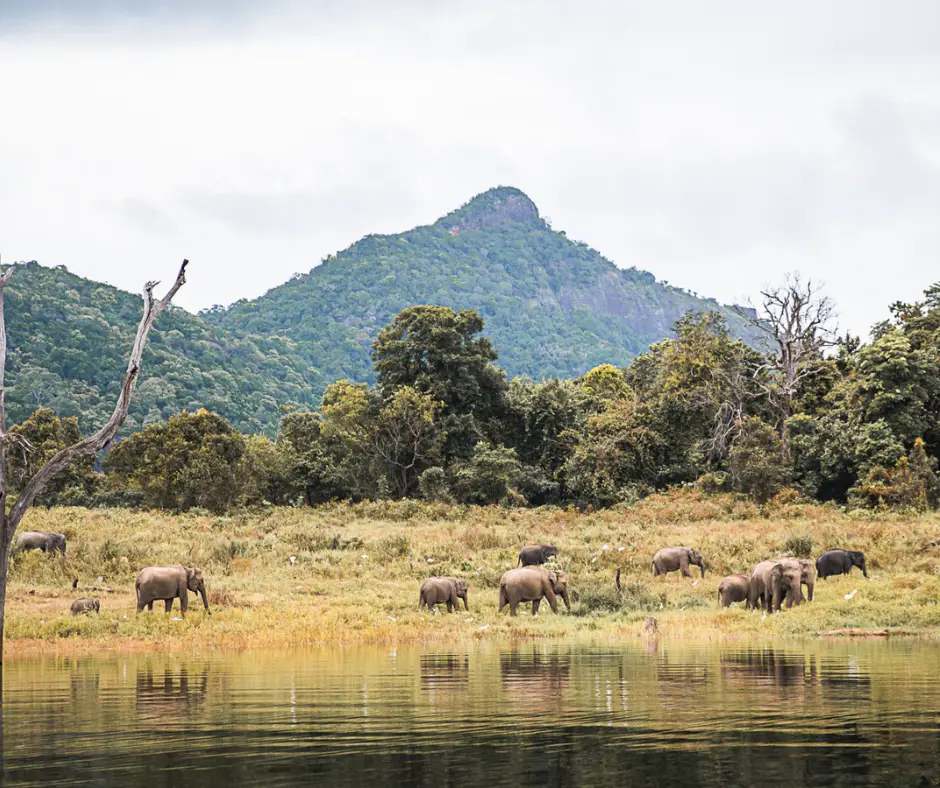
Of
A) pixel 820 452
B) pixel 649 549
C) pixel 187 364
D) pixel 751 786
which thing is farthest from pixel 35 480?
pixel 187 364

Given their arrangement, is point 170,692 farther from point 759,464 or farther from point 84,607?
point 759,464

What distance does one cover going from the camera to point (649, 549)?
42.6 meters

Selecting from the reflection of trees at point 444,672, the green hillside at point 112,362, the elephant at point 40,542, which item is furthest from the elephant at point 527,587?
the green hillside at point 112,362

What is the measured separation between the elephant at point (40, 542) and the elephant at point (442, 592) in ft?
51.6

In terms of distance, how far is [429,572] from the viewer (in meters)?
38.4

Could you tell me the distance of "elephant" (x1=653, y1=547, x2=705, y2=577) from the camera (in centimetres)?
3797

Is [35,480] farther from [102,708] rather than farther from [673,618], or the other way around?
[673,618]

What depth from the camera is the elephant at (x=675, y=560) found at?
125 feet

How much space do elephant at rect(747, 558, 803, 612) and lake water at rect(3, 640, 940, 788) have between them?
7122 mm

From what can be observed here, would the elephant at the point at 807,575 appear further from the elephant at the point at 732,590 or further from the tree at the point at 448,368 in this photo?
the tree at the point at 448,368

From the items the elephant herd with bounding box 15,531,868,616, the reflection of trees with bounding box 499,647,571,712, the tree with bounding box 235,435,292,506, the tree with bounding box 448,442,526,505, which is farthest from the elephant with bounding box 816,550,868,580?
the tree with bounding box 235,435,292,506

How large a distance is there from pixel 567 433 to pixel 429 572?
37.1 m

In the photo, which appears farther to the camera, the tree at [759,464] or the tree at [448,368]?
the tree at [448,368]

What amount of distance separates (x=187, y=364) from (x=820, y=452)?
8527 centimetres
